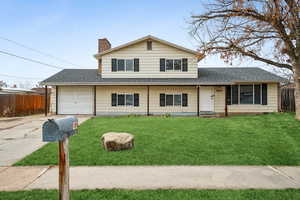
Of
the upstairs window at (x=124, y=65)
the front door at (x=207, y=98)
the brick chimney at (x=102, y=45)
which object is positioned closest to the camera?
the front door at (x=207, y=98)

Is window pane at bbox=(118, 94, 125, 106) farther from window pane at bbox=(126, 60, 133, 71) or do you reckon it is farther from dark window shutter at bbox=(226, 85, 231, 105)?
dark window shutter at bbox=(226, 85, 231, 105)

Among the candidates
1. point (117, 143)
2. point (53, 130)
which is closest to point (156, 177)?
point (117, 143)

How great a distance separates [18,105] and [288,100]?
23186 millimetres

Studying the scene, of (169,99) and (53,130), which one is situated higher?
(169,99)

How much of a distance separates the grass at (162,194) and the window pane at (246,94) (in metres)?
13.7

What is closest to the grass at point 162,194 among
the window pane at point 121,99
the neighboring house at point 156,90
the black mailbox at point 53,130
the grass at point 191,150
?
the black mailbox at point 53,130

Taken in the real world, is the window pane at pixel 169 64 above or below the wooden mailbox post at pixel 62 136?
above

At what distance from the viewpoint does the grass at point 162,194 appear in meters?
3.33

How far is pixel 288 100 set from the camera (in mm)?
17078

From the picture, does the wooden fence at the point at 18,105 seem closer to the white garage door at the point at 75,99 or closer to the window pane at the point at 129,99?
the white garage door at the point at 75,99

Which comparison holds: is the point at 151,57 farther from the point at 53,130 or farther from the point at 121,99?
the point at 53,130

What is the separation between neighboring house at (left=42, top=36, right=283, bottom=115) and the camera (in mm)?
16234

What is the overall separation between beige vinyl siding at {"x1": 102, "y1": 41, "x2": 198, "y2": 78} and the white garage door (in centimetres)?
256

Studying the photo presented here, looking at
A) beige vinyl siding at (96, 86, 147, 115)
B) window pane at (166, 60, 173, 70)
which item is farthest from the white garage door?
window pane at (166, 60, 173, 70)
